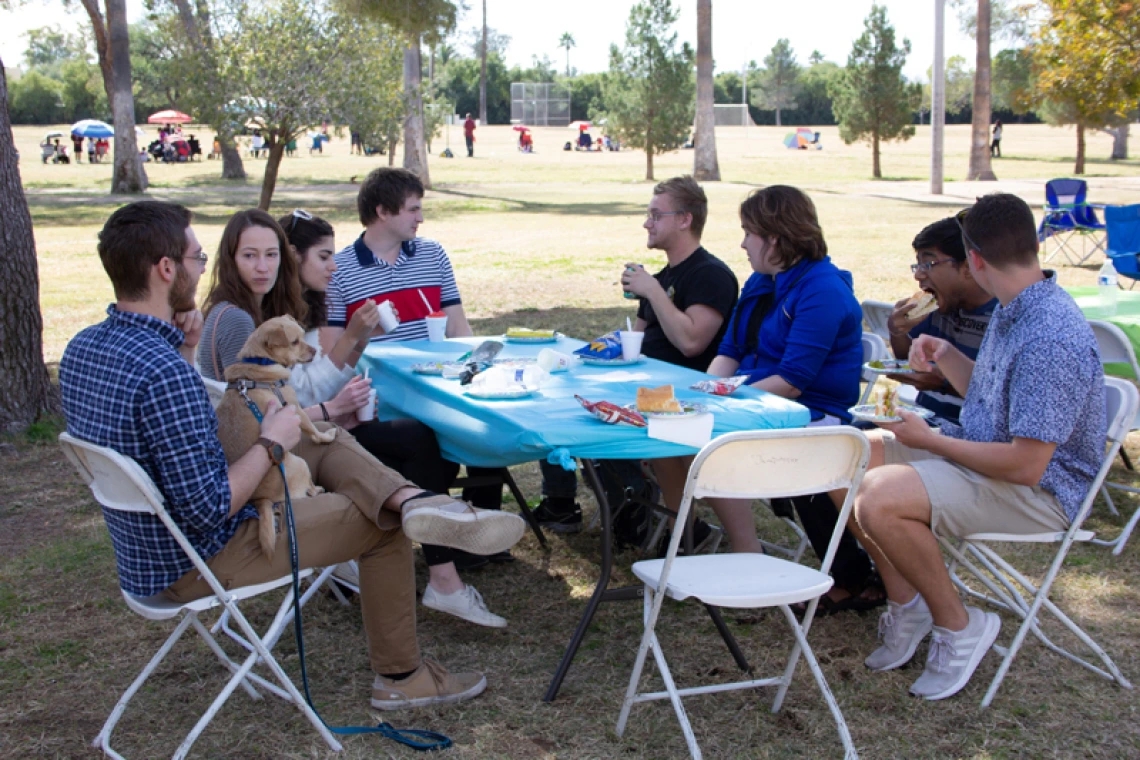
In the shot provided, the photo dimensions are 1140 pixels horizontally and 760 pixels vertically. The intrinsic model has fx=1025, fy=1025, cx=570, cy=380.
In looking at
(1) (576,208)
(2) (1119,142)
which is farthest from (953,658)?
Result: (2) (1119,142)

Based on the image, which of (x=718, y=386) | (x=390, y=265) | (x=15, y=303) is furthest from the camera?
(x=15, y=303)

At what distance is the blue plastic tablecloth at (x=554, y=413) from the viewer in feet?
9.22

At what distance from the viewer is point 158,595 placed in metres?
2.67

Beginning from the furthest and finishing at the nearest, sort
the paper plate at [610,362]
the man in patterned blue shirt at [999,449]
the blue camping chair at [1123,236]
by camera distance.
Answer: the blue camping chair at [1123,236], the paper plate at [610,362], the man in patterned blue shirt at [999,449]

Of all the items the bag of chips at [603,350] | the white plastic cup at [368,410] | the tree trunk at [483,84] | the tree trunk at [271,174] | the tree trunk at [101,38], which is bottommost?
the white plastic cup at [368,410]

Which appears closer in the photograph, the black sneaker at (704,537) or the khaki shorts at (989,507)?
the khaki shorts at (989,507)

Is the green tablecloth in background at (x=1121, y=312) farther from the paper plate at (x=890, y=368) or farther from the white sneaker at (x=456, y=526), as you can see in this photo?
the white sneaker at (x=456, y=526)

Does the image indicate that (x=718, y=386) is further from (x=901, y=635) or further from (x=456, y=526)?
(x=456, y=526)

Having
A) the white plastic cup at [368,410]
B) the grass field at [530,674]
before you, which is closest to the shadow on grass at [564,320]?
the grass field at [530,674]

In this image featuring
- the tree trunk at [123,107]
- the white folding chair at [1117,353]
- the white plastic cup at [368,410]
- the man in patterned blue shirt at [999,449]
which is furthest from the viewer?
the tree trunk at [123,107]

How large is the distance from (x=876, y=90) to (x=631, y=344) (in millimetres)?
28944

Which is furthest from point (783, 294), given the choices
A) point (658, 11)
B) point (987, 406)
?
point (658, 11)

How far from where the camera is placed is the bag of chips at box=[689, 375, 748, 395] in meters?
3.34

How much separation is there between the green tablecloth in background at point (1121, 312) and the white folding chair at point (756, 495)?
2242mm
